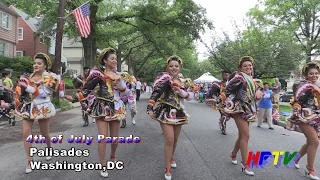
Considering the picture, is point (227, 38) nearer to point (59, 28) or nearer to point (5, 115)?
point (59, 28)

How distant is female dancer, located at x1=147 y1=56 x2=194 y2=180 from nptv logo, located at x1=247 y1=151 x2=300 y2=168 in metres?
1.40

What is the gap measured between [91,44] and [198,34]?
7.95 m

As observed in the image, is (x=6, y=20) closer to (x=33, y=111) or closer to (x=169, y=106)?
(x=33, y=111)

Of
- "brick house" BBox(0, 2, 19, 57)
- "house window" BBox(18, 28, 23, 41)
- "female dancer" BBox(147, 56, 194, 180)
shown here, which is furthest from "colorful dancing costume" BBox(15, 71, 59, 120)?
"house window" BBox(18, 28, 23, 41)

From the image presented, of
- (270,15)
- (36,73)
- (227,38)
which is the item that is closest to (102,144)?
(36,73)

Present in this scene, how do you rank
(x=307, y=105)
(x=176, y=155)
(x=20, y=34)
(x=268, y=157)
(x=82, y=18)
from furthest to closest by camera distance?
1. (x=20, y=34)
2. (x=82, y=18)
3. (x=176, y=155)
4. (x=268, y=157)
5. (x=307, y=105)

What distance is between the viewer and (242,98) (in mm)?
5598

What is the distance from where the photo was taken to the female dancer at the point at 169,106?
516cm

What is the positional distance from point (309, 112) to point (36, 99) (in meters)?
4.46

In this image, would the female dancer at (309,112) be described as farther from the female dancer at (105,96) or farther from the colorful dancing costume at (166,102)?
the female dancer at (105,96)

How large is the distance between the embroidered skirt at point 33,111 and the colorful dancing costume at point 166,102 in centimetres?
179

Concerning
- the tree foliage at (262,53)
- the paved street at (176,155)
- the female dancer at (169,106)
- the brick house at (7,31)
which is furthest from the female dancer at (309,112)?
the brick house at (7,31)

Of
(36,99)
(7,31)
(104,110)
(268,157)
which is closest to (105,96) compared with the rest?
(104,110)

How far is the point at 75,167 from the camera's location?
224 inches
